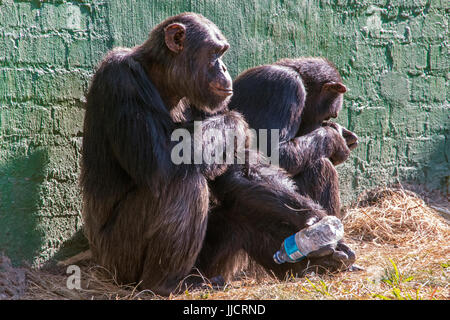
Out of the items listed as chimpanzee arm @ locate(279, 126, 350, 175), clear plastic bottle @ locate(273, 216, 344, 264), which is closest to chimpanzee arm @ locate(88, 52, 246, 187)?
clear plastic bottle @ locate(273, 216, 344, 264)

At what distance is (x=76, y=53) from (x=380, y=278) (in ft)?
8.67

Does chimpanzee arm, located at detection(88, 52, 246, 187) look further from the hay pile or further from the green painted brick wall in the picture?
the hay pile

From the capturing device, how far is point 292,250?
13.0 feet

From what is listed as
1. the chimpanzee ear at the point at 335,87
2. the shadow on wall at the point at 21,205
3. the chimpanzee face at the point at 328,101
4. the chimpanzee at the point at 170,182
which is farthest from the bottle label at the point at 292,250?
the shadow on wall at the point at 21,205

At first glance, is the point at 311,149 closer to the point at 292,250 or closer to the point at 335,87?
the point at 335,87

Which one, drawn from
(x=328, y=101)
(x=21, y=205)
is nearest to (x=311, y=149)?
(x=328, y=101)

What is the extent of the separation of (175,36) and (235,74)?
130 cm

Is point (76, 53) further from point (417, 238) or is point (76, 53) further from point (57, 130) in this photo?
point (417, 238)

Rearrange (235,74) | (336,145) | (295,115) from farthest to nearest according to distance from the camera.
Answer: (235,74)
(336,145)
(295,115)

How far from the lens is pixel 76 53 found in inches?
173

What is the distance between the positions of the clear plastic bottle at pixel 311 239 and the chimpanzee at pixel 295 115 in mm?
696

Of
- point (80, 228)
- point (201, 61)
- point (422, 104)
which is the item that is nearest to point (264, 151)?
point (201, 61)

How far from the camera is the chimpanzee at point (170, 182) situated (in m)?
3.74
